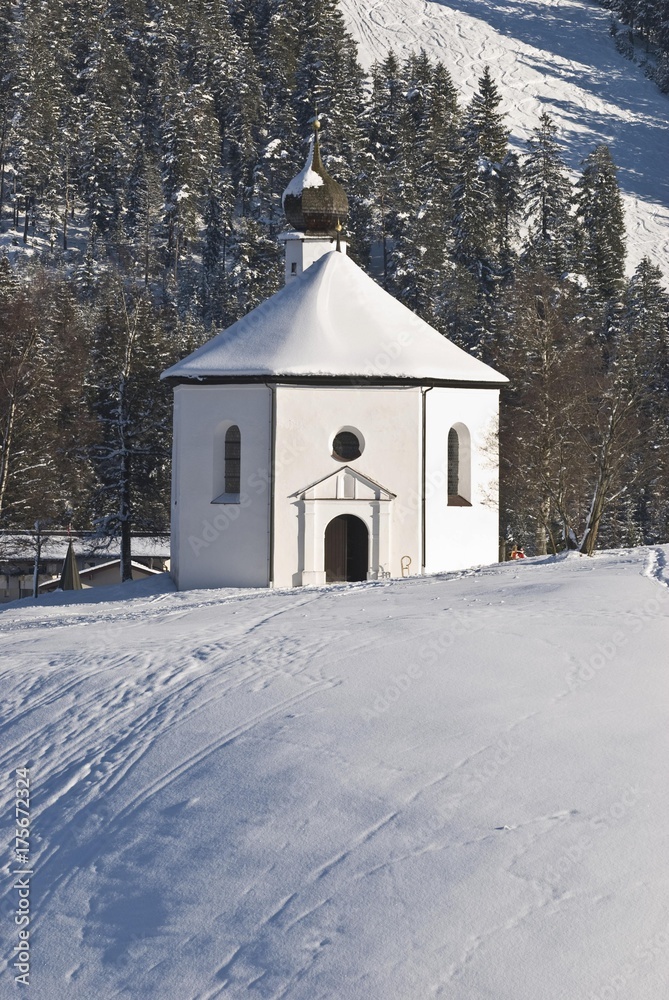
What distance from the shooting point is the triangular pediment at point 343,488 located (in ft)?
86.8

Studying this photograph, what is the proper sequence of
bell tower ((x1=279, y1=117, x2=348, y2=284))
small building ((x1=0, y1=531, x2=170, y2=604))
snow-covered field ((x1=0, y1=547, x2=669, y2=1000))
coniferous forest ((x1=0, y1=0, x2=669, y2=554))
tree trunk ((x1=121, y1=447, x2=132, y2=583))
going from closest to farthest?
snow-covered field ((x1=0, y1=547, x2=669, y2=1000))
bell tower ((x1=279, y1=117, x2=348, y2=284))
coniferous forest ((x1=0, y1=0, x2=669, y2=554))
tree trunk ((x1=121, y1=447, x2=132, y2=583))
small building ((x1=0, y1=531, x2=170, y2=604))

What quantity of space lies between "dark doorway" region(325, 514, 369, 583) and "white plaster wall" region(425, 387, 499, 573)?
1.43 metres

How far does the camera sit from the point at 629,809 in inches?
395

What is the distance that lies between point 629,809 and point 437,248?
61940 millimetres

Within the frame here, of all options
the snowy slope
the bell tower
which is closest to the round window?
the bell tower

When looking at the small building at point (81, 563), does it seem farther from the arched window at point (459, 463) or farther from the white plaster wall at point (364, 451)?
the white plaster wall at point (364, 451)

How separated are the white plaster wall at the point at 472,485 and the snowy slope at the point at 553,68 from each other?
75.2 meters

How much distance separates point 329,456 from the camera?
26672mm

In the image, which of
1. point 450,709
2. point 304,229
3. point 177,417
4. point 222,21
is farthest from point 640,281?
point 450,709

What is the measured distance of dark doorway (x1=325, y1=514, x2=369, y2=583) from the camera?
26.7m

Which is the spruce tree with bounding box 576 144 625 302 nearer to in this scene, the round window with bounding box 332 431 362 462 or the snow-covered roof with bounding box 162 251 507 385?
the snow-covered roof with bounding box 162 251 507 385

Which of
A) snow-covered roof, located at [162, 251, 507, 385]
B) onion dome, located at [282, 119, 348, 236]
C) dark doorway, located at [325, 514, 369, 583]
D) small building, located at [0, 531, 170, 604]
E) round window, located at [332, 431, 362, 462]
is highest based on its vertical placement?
onion dome, located at [282, 119, 348, 236]

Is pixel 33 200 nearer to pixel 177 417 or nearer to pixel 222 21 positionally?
pixel 222 21

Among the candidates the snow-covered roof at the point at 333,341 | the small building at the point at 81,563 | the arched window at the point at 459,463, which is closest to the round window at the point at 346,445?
the snow-covered roof at the point at 333,341
